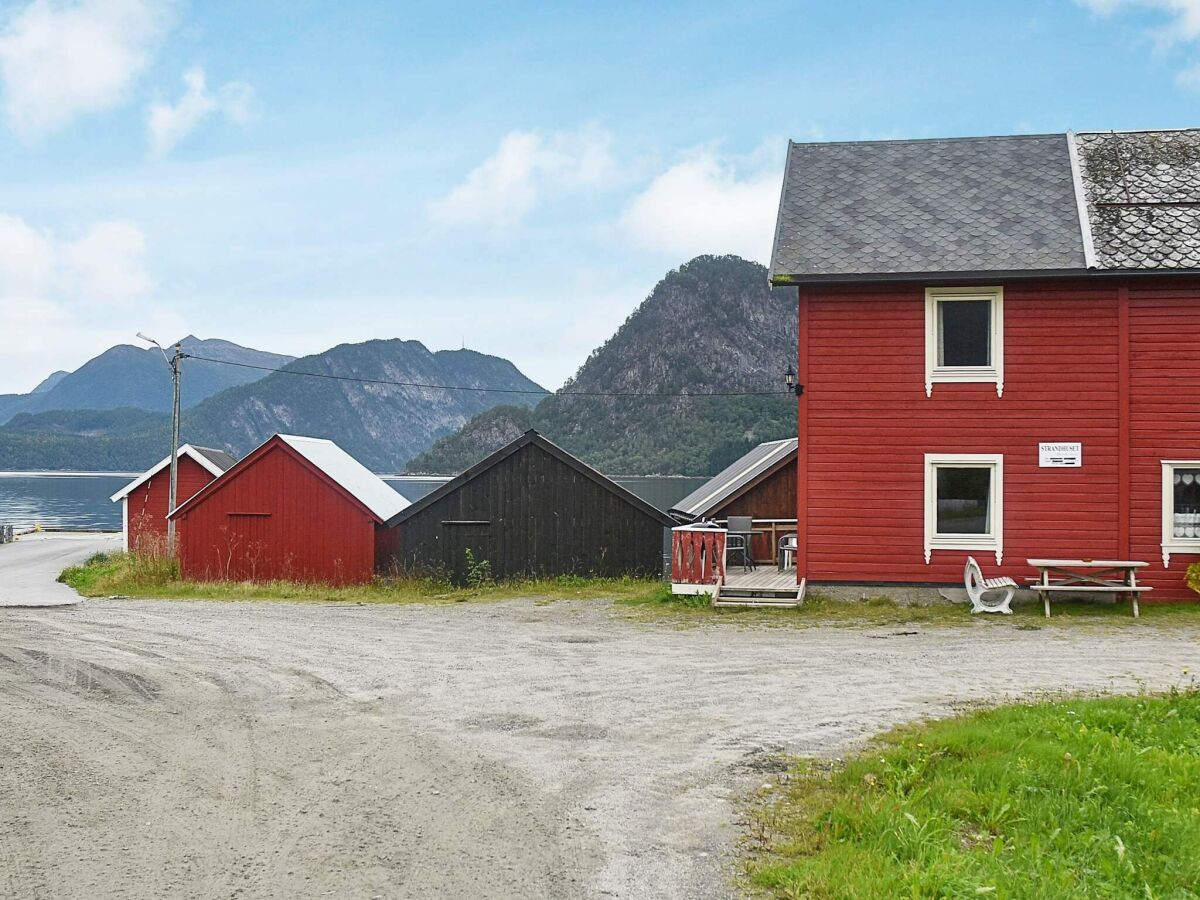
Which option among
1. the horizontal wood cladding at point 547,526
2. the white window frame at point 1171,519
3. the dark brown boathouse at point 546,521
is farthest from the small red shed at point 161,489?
the white window frame at point 1171,519

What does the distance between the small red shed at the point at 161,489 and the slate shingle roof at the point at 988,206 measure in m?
28.2

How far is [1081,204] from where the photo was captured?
19.9 m

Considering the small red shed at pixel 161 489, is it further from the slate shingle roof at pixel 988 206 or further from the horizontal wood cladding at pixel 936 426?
the horizontal wood cladding at pixel 936 426

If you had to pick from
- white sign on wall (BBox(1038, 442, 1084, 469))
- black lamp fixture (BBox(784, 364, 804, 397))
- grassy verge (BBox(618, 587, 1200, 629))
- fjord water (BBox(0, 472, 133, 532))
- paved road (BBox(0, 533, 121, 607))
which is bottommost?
fjord water (BBox(0, 472, 133, 532))

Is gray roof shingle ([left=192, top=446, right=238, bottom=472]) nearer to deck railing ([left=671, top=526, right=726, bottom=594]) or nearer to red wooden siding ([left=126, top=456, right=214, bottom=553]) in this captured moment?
red wooden siding ([left=126, top=456, right=214, bottom=553])

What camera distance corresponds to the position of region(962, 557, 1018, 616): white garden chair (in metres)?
17.6

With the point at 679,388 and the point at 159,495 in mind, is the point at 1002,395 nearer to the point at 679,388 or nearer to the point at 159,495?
the point at 159,495

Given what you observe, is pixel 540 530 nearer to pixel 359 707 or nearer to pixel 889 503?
pixel 889 503

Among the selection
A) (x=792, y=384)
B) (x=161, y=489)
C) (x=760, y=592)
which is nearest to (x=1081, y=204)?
(x=792, y=384)

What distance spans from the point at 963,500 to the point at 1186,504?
3627 mm

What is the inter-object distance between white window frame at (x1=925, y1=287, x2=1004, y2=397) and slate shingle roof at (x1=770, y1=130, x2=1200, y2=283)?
0.55 m

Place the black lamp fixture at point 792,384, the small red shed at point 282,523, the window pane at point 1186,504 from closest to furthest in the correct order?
the window pane at point 1186,504, the black lamp fixture at point 792,384, the small red shed at point 282,523

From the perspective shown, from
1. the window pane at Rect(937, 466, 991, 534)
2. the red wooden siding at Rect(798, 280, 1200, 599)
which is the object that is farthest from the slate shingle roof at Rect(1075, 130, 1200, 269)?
the window pane at Rect(937, 466, 991, 534)

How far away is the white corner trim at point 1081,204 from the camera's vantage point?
1836cm
